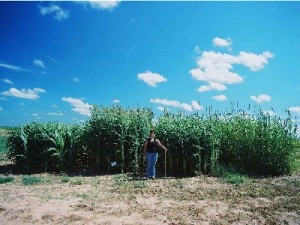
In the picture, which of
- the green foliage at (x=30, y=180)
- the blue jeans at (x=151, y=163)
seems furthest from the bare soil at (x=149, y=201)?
the blue jeans at (x=151, y=163)

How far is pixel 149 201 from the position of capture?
9227 millimetres

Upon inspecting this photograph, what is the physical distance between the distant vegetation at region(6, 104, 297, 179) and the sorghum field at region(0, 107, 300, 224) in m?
0.04

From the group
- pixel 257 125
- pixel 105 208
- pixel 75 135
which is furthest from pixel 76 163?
pixel 257 125

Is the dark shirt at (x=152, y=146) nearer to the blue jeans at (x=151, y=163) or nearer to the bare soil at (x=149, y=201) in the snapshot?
the blue jeans at (x=151, y=163)

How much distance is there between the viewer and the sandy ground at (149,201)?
773 cm

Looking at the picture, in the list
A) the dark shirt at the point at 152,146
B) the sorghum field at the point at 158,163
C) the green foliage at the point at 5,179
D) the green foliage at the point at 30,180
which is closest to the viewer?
the sorghum field at the point at 158,163

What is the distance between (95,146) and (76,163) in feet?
3.94

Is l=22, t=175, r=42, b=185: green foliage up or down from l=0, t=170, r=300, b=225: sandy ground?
up

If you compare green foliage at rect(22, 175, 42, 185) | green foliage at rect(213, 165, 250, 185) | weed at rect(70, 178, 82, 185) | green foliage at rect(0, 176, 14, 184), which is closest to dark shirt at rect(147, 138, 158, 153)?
green foliage at rect(213, 165, 250, 185)

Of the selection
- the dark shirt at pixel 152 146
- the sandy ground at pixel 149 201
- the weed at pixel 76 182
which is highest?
the dark shirt at pixel 152 146

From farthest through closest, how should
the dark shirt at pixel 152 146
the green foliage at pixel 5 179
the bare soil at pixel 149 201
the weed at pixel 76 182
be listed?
the dark shirt at pixel 152 146
the green foliage at pixel 5 179
the weed at pixel 76 182
the bare soil at pixel 149 201

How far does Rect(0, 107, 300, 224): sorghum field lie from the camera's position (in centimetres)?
969

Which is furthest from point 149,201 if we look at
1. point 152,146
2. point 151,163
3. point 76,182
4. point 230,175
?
point 230,175

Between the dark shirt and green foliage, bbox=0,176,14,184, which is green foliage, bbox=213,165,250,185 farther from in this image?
green foliage, bbox=0,176,14,184
